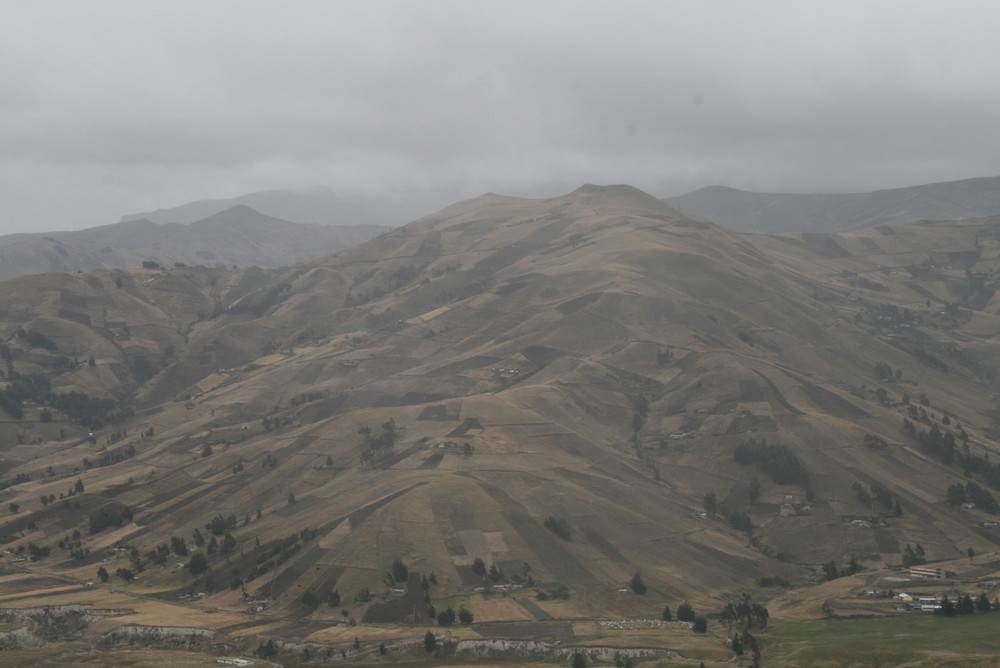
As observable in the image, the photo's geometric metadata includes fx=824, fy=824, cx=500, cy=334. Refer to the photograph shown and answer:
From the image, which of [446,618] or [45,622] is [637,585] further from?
[45,622]

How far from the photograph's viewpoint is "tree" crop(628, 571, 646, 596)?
18438 cm

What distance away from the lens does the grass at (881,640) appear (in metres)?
117

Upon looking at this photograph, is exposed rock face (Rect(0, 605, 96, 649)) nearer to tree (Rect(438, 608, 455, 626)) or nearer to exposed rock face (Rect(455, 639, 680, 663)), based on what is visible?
tree (Rect(438, 608, 455, 626))

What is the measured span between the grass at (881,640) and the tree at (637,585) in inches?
1580

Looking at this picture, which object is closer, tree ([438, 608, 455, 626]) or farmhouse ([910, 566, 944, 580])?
tree ([438, 608, 455, 626])

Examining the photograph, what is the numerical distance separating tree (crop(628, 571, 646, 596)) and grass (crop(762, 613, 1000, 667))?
40.1 metres

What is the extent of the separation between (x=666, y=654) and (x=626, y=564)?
191 ft

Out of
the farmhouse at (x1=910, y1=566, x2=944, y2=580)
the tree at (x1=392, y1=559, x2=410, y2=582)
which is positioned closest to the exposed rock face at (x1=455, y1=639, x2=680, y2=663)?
the tree at (x1=392, y1=559, x2=410, y2=582)

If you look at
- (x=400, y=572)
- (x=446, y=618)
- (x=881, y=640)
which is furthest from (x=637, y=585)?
(x=881, y=640)

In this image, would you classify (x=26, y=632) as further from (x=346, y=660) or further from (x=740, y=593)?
(x=740, y=593)

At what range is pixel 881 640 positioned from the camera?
127312 millimetres

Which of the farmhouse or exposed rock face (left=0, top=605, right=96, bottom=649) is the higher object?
exposed rock face (left=0, top=605, right=96, bottom=649)

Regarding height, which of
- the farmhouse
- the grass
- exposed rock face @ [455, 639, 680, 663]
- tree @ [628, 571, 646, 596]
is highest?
the grass

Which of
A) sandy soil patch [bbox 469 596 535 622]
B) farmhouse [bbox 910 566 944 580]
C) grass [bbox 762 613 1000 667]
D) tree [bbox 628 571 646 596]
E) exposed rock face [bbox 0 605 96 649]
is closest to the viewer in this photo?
grass [bbox 762 613 1000 667]
